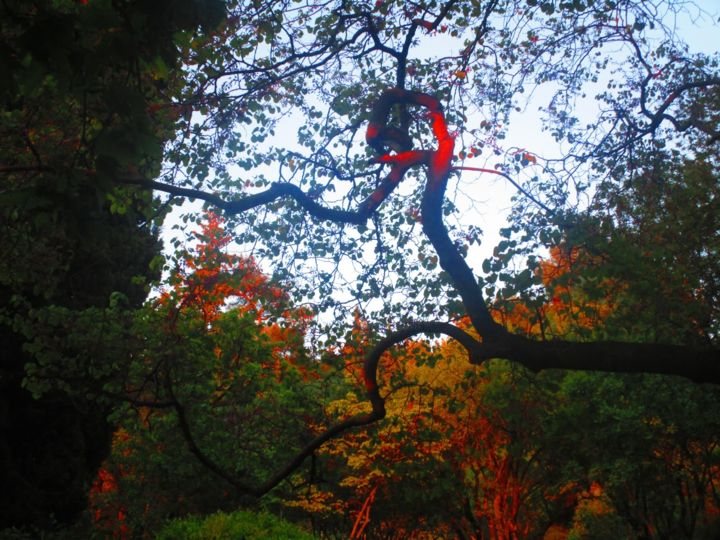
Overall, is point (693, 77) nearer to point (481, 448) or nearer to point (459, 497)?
point (481, 448)

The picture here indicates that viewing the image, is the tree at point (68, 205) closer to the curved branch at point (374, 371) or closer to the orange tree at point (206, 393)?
the orange tree at point (206, 393)

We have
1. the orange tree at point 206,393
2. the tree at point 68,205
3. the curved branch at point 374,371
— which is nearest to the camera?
the tree at point 68,205

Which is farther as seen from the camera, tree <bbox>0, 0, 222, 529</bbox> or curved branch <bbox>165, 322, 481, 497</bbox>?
curved branch <bbox>165, 322, 481, 497</bbox>

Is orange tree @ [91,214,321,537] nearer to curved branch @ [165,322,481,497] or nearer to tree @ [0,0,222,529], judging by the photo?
tree @ [0,0,222,529]

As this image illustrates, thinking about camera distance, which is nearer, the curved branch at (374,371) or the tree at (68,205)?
the tree at (68,205)

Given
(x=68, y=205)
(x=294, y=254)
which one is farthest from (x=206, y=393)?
(x=68, y=205)

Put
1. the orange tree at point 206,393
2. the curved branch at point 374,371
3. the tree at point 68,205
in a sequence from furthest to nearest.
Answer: the orange tree at point 206,393
the curved branch at point 374,371
the tree at point 68,205

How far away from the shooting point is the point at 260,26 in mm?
7797

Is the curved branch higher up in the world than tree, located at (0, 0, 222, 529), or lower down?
lower down

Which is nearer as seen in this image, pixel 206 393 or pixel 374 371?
pixel 374 371

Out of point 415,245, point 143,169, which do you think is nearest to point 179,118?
point 143,169

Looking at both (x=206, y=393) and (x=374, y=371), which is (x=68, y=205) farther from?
(x=206, y=393)

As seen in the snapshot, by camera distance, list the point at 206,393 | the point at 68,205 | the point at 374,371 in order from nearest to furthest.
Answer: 1. the point at 68,205
2. the point at 374,371
3. the point at 206,393

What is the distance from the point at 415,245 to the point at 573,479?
1297cm
